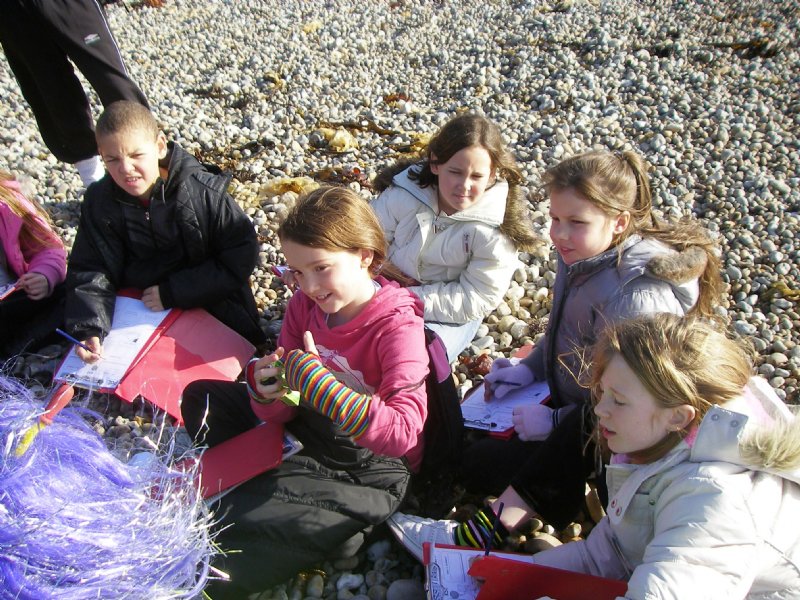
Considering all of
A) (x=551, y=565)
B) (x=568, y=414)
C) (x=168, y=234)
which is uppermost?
(x=168, y=234)

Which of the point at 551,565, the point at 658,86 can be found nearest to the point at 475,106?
the point at 658,86

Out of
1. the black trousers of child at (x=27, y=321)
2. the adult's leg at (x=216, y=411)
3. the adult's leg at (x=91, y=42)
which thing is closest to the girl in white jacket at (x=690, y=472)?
the adult's leg at (x=216, y=411)

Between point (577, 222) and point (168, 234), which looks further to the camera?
point (168, 234)

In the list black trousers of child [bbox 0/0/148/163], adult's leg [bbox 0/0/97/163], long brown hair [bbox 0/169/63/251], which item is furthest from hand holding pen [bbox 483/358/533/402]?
adult's leg [bbox 0/0/97/163]

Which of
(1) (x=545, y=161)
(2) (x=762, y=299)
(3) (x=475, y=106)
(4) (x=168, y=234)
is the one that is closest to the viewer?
(4) (x=168, y=234)

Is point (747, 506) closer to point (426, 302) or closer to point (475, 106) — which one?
point (426, 302)

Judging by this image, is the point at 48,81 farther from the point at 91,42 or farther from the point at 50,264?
the point at 50,264

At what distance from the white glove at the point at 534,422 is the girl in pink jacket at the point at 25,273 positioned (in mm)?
2424

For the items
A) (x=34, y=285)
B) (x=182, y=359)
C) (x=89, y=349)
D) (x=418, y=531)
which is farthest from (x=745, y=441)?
(x=34, y=285)

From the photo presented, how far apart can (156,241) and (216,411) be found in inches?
43.5

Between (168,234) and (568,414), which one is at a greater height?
(168,234)

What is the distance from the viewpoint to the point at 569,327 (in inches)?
108

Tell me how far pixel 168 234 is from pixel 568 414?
204 centimetres

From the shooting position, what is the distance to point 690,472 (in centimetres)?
172
